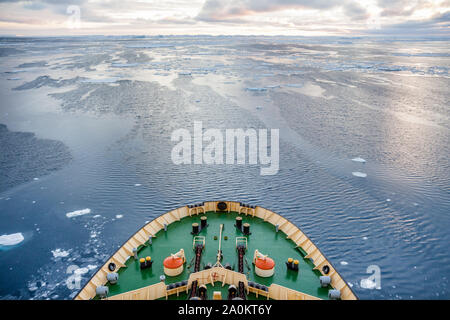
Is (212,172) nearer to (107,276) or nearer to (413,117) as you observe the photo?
(107,276)

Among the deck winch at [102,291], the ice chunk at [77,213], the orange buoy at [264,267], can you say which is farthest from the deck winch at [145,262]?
the ice chunk at [77,213]

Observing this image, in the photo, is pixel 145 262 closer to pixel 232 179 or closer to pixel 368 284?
pixel 368 284

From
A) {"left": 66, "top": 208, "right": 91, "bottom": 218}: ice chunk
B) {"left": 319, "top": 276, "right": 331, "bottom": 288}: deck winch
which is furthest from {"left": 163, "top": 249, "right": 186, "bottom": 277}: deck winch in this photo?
{"left": 66, "top": 208, "right": 91, "bottom": 218}: ice chunk

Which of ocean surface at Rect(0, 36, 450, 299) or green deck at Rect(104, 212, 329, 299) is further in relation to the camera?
ocean surface at Rect(0, 36, 450, 299)
